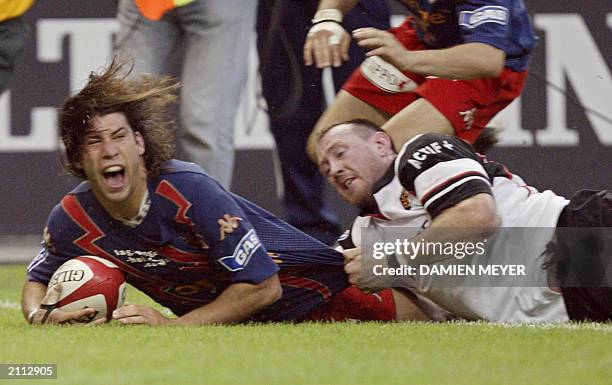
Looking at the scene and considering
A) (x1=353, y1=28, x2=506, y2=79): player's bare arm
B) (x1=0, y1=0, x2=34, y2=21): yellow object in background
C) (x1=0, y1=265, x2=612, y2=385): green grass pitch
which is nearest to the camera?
(x1=0, y1=265, x2=612, y2=385): green grass pitch

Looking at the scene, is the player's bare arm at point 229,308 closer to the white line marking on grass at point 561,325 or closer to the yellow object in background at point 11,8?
the white line marking on grass at point 561,325

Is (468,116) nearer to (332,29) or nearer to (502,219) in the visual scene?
(332,29)

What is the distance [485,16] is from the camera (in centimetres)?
631

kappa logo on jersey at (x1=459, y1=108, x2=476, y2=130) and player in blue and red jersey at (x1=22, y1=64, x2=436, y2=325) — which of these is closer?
player in blue and red jersey at (x1=22, y1=64, x2=436, y2=325)

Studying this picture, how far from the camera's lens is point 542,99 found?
9.16 m

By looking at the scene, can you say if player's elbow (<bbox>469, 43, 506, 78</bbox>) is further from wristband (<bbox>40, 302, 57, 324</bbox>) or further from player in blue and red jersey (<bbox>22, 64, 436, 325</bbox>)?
wristband (<bbox>40, 302, 57, 324</bbox>)

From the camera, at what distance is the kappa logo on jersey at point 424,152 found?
5.51m

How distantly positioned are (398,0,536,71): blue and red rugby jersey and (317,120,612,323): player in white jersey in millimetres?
701

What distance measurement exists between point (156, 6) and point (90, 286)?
94.3 inches

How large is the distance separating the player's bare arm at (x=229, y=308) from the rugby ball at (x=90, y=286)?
3.4 inches

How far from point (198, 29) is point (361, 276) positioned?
231cm

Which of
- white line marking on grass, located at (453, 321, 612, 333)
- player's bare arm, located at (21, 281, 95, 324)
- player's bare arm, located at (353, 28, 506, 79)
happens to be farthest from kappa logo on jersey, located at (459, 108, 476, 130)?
player's bare arm, located at (21, 281, 95, 324)

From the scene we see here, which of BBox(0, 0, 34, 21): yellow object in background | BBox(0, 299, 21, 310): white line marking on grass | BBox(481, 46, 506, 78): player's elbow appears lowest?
BBox(0, 299, 21, 310): white line marking on grass

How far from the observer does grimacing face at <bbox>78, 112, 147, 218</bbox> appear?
546cm
